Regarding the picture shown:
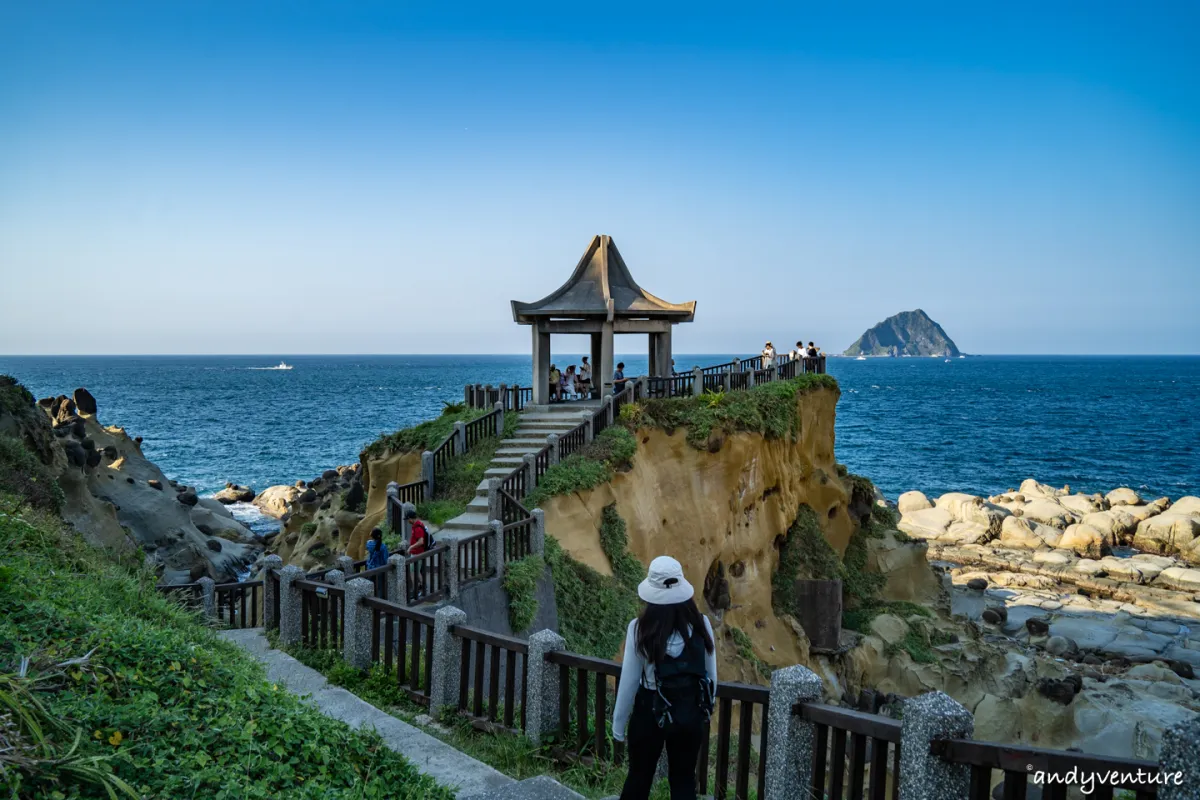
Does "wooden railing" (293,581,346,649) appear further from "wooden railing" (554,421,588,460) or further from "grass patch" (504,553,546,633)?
"wooden railing" (554,421,588,460)

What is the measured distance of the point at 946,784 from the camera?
5.68 meters

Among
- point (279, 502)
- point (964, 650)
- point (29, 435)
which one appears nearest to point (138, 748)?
point (29, 435)

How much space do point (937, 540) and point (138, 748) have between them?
46109mm

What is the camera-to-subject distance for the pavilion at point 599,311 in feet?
75.3

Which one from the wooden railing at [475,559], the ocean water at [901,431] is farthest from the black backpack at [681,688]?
the ocean water at [901,431]

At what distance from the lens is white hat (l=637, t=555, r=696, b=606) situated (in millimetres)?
5844

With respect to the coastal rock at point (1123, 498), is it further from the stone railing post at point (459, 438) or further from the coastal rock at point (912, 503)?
the stone railing post at point (459, 438)

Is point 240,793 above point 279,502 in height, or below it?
above

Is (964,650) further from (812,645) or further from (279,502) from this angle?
(279,502)

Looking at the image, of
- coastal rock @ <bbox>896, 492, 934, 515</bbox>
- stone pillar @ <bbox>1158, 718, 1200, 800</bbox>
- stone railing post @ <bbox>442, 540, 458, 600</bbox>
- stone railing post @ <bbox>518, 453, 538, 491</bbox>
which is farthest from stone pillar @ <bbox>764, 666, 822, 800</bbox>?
coastal rock @ <bbox>896, 492, 934, 515</bbox>

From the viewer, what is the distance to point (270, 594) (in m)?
12.7

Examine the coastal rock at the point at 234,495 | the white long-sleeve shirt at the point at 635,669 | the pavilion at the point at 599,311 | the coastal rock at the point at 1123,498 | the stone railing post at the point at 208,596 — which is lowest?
the coastal rock at the point at 234,495

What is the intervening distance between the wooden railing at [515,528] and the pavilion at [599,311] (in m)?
6.78

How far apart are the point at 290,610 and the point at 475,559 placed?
12.5 ft
